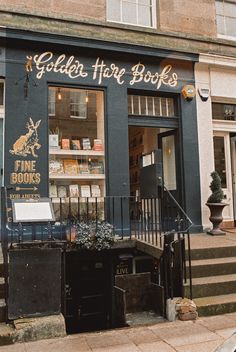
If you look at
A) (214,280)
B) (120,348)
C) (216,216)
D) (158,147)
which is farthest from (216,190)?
(120,348)

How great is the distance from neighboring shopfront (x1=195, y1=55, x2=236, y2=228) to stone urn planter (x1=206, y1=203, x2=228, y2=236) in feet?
1.41

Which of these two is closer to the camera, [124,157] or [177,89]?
[124,157]

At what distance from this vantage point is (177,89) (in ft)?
30.3

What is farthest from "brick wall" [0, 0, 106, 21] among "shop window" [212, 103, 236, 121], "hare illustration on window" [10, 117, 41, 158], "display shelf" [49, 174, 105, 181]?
"shop window" [212, 103, 236, 121]

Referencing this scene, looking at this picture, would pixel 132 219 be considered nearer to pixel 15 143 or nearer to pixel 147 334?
pixel 15 143

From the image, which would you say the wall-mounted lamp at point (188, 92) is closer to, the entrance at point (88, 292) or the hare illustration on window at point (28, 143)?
the hare illustration on window at point (28, 143)

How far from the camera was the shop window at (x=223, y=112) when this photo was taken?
32.6 ft

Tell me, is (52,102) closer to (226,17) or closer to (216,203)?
(216,203)

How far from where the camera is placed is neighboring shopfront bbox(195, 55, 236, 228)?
30.6 feet

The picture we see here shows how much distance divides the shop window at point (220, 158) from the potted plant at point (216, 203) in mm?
1324

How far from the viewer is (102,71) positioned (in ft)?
28.2

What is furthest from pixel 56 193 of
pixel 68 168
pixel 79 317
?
pixel 79 317

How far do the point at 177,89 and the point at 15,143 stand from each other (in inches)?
162

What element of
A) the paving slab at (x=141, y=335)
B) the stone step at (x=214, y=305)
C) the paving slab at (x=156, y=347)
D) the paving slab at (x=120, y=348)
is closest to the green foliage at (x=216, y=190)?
the stone step at (x=214, y=305)
